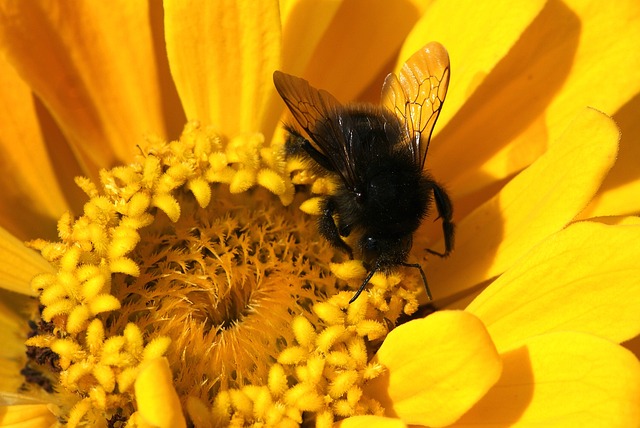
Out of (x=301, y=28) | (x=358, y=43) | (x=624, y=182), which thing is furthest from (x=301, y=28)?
(x=624, y=182)

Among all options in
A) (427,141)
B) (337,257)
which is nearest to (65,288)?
(337,257)

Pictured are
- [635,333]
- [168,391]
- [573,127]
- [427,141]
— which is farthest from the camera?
[427,141]

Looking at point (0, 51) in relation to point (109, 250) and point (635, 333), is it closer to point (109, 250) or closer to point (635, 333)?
point (109, 250)

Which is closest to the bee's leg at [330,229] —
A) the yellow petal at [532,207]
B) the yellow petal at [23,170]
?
the yellow petal at [532,207]

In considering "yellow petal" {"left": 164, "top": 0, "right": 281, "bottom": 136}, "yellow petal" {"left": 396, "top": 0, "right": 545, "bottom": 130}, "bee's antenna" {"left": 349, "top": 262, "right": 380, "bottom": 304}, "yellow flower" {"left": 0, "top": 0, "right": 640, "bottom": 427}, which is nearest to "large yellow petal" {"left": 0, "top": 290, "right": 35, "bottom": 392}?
"yellow flower" {"left": 0, "top": 0, "right": 640, "bottom": 427}

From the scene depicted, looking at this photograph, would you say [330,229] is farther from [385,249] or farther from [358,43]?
[358,43]

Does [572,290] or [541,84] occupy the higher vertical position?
[541,84]

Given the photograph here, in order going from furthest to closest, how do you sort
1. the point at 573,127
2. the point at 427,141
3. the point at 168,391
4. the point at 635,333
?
the point at 427,141 < the point at 573,127 < the point at 635,333 < the point at 168,391
